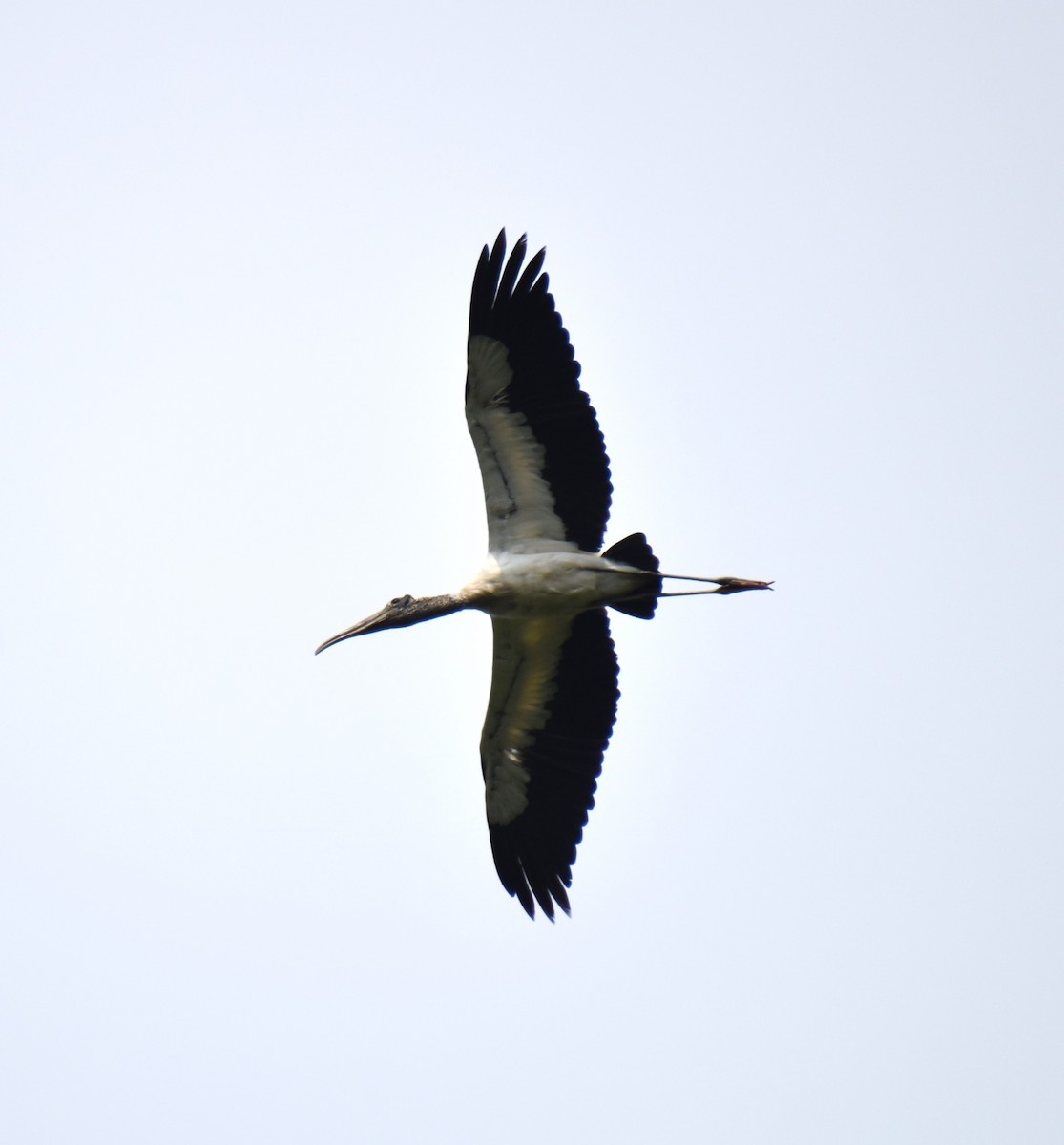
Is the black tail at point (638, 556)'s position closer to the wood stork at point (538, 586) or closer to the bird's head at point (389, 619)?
the wood stork at point (538, 586)

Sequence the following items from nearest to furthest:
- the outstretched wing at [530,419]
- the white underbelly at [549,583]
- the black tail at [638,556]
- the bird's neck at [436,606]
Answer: the outstretched wing at [530,419], the black tail at [638,556], the white underbelly at [549,583], the bird's neck at [436,606]

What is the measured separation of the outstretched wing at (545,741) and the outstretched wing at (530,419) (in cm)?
77

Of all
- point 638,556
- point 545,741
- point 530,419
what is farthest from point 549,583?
point 545,741

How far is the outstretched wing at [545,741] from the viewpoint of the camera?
1459 cm

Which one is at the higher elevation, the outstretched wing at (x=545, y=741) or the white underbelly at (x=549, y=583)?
the white underbelly at (x=549, y=583)

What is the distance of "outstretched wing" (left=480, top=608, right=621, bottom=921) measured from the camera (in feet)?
47.9

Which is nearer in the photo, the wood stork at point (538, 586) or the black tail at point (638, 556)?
the wood stork at point (538, 586)

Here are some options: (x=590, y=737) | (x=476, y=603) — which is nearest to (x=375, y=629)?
(x=476, y=603)

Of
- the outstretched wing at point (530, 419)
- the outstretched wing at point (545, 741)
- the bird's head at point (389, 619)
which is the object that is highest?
the outstretched wing at point (530, 419)

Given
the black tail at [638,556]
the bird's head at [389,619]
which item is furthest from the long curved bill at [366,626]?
the black tail at [638,556]

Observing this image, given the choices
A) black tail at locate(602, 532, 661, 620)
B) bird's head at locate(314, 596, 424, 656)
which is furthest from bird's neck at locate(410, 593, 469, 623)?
black tail at locate(602, 532, 661, 620)

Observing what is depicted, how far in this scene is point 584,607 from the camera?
46.7 ft

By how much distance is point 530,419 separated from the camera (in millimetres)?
13727

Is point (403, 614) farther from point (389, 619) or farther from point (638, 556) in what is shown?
point (638, 556)
